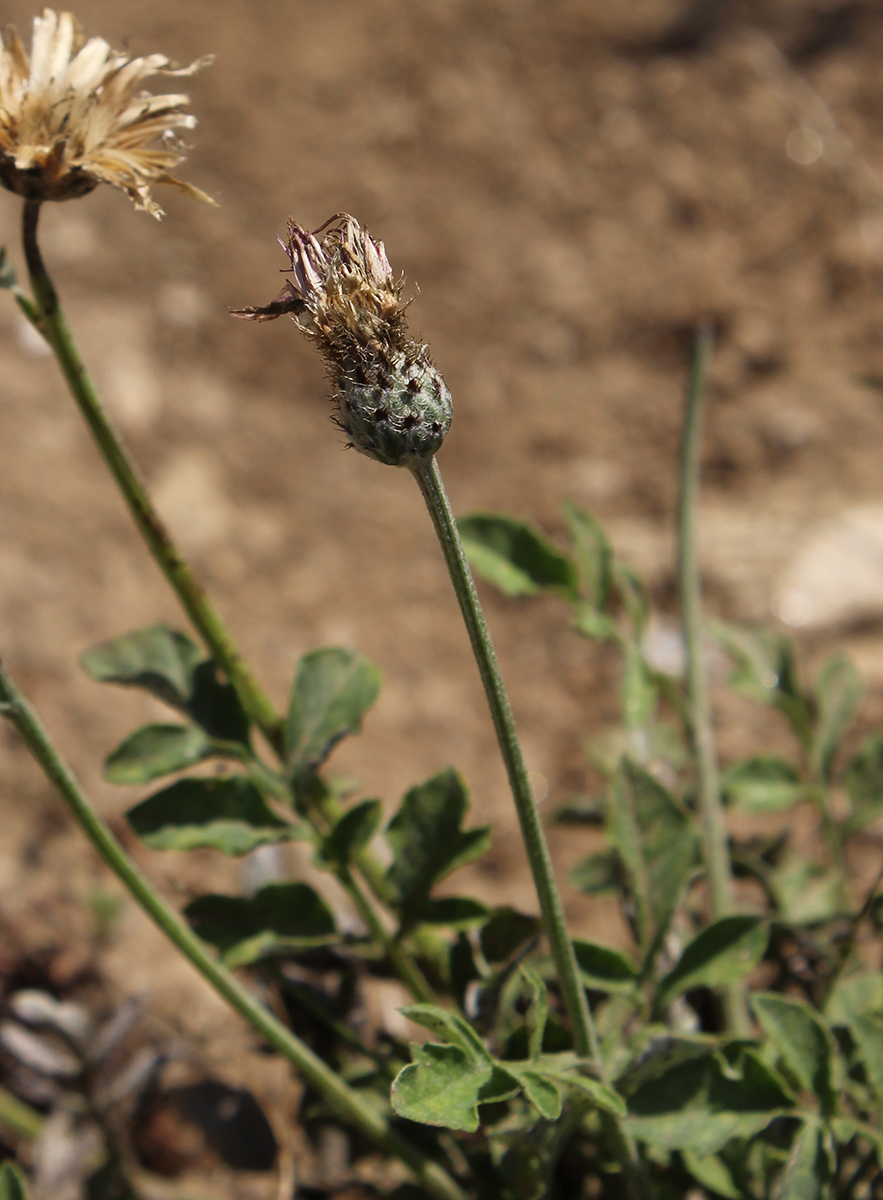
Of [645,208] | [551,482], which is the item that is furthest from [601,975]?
[645,208]

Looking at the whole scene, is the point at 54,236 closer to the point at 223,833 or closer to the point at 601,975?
the point at 223,833

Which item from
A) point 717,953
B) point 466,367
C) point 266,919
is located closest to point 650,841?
point 717,953

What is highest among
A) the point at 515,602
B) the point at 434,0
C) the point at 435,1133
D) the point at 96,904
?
the point at 434,0

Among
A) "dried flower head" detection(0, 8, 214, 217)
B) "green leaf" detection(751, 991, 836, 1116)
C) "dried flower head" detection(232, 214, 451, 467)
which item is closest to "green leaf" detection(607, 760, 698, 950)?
"green leaf" detection(751, 991, 836, 1116)

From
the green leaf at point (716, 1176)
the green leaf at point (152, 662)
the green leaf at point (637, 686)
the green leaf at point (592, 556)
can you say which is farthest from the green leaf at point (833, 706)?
the green leaf at point (152, 662)

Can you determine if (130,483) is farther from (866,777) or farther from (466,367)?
(466,367)

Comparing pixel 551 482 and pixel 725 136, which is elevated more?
pixel 725 136
